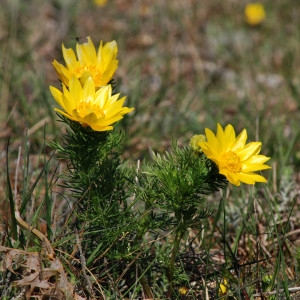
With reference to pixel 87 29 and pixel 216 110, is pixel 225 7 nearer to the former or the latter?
pixel 87 29

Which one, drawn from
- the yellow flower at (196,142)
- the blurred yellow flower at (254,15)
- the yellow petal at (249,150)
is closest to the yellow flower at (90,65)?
the yellow flower at (196,142)

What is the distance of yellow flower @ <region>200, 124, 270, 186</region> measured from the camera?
156 cm

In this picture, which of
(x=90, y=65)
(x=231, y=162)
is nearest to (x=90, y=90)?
(x=90, y=65)

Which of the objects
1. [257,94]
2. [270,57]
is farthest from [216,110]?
[270,57]

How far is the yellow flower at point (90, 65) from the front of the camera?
1688mm

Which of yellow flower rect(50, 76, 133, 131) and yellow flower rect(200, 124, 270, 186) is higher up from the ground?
yellow flower rect(50, 76, 133, 131)

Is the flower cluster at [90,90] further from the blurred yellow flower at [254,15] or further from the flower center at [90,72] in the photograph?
the blurred yellow flower at [254,15]

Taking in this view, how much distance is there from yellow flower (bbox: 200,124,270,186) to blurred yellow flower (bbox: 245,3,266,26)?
317cm

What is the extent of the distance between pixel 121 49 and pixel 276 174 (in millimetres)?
2095

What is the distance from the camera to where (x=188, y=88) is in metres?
4.09

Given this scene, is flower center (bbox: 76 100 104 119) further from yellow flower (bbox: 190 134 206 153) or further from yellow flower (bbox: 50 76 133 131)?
yellow flower (bbox: 190 134 206 153)

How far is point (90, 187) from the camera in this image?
1655 millimetres

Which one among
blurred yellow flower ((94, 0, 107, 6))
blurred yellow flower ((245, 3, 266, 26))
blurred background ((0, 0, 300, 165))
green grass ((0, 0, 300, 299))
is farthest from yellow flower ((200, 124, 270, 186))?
blurred yellow flower ((94, 0, 107, 6))

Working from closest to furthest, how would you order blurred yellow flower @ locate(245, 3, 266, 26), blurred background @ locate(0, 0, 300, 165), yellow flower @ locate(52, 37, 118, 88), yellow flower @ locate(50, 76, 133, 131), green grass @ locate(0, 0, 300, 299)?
1. yellow flower @ locate(50, 76, 133, 131)
2. yellow flower @ locate(52, 37, 118, 88)
3. green grass @ locate(0, 0, 300, 299)
4. blurred background @ locate(0, 0, 300, 165)
5. blurred yellow flower @ locate(245, 3, 266, 26)
